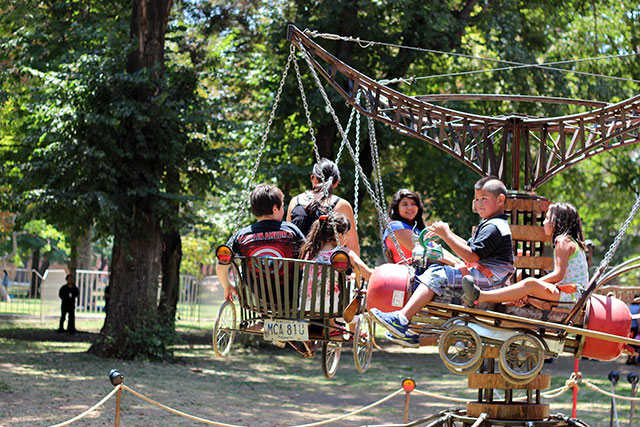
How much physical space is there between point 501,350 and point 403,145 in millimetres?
16194

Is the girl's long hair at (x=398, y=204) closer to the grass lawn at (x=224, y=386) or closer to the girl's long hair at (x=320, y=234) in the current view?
the girl's long hair at (x=320, y=234)

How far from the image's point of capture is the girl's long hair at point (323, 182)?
25.3 feet

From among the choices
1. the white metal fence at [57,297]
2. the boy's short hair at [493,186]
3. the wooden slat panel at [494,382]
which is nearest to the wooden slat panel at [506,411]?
the wooden slat panel at [494,382]

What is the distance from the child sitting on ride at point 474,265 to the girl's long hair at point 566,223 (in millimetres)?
469

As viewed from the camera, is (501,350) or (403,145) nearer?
(501,350)

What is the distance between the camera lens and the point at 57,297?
99.5ft

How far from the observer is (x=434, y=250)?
7152 millimetres

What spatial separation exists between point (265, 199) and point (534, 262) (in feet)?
10.3

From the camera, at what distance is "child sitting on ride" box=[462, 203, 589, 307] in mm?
7188

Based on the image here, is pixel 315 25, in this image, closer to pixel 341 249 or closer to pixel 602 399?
pixel 602 399

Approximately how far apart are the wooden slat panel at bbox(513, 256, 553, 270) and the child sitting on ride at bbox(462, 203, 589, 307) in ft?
4.42

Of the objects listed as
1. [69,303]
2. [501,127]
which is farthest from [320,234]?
[69,303]

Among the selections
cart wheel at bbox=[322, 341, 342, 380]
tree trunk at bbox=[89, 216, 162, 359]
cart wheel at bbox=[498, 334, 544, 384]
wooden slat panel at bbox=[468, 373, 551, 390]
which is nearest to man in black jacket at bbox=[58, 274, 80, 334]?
tree trunk at bbox=[89, 216, 162, 359]

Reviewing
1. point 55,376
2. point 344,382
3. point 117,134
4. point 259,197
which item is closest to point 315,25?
point 117,134
